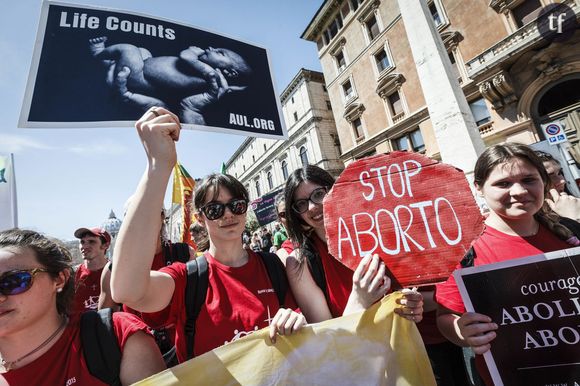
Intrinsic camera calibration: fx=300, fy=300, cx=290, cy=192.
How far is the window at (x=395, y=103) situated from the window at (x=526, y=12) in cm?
625

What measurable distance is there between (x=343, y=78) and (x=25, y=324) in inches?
881

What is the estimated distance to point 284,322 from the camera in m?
1.06

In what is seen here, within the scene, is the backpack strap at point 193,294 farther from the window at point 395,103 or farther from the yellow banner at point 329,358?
the window at point 395,103

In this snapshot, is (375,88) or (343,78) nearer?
(375,88)

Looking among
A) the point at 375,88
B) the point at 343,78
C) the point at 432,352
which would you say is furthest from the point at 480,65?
the point at 432,352

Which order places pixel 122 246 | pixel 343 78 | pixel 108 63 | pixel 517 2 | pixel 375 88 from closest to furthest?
pixel 122 246, pixel 108 63, pixel 517 2, pixel 375 88, pixel 343 78

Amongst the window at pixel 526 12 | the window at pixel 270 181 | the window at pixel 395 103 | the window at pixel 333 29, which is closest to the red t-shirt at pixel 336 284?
the window at pixel 526 12

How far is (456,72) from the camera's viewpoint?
1400cm

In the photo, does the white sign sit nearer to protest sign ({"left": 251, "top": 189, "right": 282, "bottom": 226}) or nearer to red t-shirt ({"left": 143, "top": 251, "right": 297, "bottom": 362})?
red t-shirt ({"left": 143, "top": 251, "right": 297, "bottom": 362})

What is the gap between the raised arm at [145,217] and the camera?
946 millimetres

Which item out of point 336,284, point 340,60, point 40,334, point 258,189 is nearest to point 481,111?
point 340,60

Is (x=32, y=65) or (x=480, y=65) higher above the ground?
(x=480, y=65)

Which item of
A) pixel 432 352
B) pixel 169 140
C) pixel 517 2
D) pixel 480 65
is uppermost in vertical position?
pixel 517 2

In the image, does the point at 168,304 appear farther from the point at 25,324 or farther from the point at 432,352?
Answer: the point at 432,352
